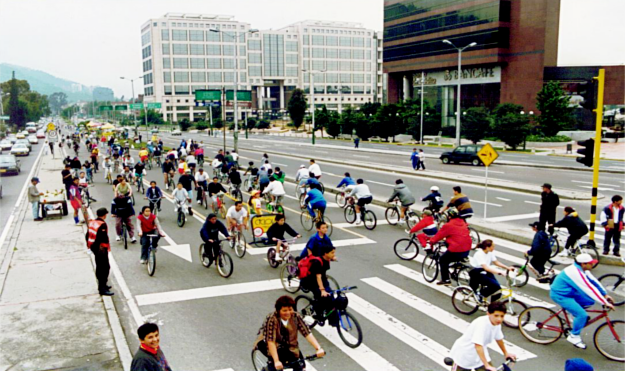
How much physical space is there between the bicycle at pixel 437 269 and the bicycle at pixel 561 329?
1.96 metres

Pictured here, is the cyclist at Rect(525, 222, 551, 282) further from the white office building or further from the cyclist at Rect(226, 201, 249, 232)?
the white office building

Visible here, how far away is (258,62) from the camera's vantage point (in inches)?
6560

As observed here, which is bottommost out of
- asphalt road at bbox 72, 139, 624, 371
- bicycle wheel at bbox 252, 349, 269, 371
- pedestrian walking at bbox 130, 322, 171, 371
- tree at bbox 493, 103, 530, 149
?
asphalt road at bbox 72, 139, 624, 371

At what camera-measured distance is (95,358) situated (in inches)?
322

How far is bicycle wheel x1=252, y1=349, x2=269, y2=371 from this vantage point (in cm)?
702

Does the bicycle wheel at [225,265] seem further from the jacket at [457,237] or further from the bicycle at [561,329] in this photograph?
the bicycle at [561,329]

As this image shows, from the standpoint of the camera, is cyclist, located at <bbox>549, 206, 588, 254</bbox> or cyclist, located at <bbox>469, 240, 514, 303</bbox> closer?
cyclist, located at <bbox>469, 240, 514, 303</bbox>

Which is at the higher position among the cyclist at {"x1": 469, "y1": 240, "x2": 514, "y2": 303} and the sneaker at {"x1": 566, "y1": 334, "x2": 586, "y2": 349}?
the cyclist at {"x1": 469, "y1": 240, "x2": 514, "y2": 303}

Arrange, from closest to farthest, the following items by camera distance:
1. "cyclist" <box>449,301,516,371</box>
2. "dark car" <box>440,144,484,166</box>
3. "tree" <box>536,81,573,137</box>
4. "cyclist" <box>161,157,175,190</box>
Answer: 1. "cyclist" <box>449,301,516,371</box>
2. "cyclist" <box>161,157,175,190</box>
3. "dark car" <box>440,144,484,166</box>
4. "tree" <box>536,81,573,137</box>

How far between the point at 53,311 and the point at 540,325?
8.76 metres

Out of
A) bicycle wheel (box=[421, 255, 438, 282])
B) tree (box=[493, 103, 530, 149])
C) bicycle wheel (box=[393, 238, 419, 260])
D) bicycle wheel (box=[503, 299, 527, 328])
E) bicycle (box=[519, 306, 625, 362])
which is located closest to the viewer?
bicycle (box=[519, 306, 625, 362])

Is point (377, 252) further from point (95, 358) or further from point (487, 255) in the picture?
point (95, 358)

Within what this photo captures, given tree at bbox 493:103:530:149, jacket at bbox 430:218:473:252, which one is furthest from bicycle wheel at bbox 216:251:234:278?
tree at bbox 493:103:530:149

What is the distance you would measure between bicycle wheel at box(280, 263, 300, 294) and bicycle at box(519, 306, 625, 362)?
177 inches
